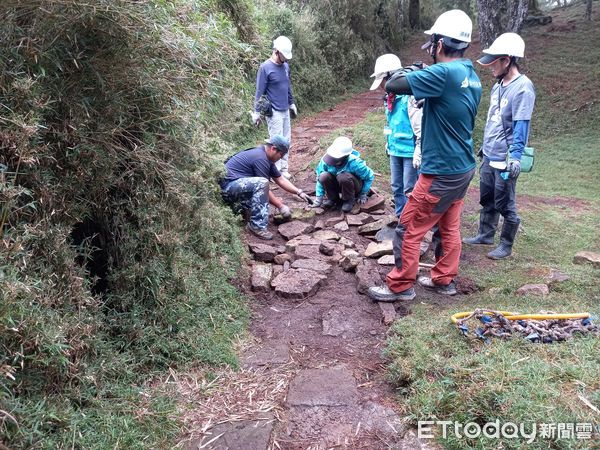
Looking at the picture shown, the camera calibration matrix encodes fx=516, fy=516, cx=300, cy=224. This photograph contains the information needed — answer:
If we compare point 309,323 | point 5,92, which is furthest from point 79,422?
point 309,323

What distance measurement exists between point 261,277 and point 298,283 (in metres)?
0.34

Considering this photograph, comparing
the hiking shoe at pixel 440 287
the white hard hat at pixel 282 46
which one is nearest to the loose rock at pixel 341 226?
the hiking shoe at pixel 440 287

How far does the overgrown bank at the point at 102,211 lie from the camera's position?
2217 millimetres

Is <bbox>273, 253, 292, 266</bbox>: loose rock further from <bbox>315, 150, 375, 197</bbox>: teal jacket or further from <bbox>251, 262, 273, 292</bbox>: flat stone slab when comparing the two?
<bbox>315, 150, 375, 197</bbox>: teal jacket

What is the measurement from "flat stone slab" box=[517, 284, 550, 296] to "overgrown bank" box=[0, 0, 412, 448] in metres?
2.34

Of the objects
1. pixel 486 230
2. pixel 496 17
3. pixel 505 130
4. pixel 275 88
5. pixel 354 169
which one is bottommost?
pixel 486 230

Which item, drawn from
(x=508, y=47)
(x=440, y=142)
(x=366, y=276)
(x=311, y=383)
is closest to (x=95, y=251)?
(x=311, y=383)

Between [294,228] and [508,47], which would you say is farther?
[294,228]

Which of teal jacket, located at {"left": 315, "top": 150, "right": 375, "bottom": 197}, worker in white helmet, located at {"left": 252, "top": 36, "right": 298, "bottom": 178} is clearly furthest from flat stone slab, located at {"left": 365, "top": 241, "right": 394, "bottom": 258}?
worker in white helmet, located at {"left": 252, "top": 36, "right": 298, "bottom": 178}

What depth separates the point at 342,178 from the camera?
6027 millimetres

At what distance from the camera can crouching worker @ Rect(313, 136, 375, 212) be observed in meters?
6.02

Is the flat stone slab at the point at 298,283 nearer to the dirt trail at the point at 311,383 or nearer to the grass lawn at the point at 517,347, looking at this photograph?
the dirt trail at the point at 311,383

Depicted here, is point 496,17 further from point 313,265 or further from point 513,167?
point 313,265

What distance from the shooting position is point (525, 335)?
10.1ft
